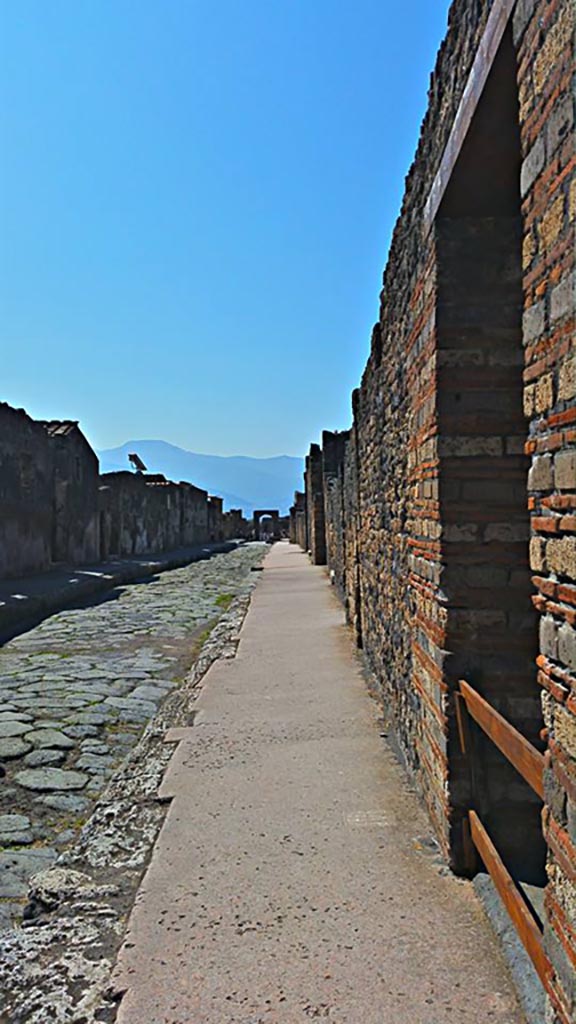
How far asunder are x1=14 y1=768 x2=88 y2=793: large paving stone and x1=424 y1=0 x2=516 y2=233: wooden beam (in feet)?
10.8

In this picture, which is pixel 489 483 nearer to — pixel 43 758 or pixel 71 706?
pixel 43 758

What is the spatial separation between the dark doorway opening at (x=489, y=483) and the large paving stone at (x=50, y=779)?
7.49 ft

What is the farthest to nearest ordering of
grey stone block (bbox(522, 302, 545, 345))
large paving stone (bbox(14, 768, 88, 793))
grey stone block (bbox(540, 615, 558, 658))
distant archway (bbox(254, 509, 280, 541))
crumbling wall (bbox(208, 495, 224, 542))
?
distant archway (bbox(254, 509, 280, 541)) → crumbling wall (bbox(208, 495, 224, 542)) → large paving stone (bbox(14, 768, 88, 793)) → grey stone block (bbox(522, 302, 545, 345)) → grey stone block (bbox(540, 615, 558, 658))

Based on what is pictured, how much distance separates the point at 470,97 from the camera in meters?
2.72

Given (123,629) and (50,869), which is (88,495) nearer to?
(123,629)

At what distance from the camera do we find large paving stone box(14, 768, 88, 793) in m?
4.39

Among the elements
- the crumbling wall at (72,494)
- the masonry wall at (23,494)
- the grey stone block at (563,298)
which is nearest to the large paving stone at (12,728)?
the grey stone block at (563,298)

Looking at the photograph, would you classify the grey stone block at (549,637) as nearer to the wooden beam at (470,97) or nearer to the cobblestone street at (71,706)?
the wooden beam at (470,97)

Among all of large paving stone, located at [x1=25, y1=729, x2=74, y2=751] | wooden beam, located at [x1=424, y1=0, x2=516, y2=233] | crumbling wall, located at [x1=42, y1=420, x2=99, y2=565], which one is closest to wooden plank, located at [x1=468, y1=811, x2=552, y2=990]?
wooden beam, located at [x1=424, y1=0, x2=516, y2=233]

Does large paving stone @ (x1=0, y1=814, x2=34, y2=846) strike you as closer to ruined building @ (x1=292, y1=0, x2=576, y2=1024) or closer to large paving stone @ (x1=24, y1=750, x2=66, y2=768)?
large paving stone @ (x1=24, y1=750, x2=66, y2=768)

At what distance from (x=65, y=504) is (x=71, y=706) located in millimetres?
12552

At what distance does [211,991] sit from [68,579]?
13079 mm

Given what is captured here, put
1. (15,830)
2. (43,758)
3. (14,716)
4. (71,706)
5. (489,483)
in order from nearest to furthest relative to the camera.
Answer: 1. (489,483)
2. (15,830)
3. (43,758)
4. (14,716)
5. (71,706)

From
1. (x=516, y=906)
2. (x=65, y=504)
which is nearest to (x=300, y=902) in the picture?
(x=516, y=906)
